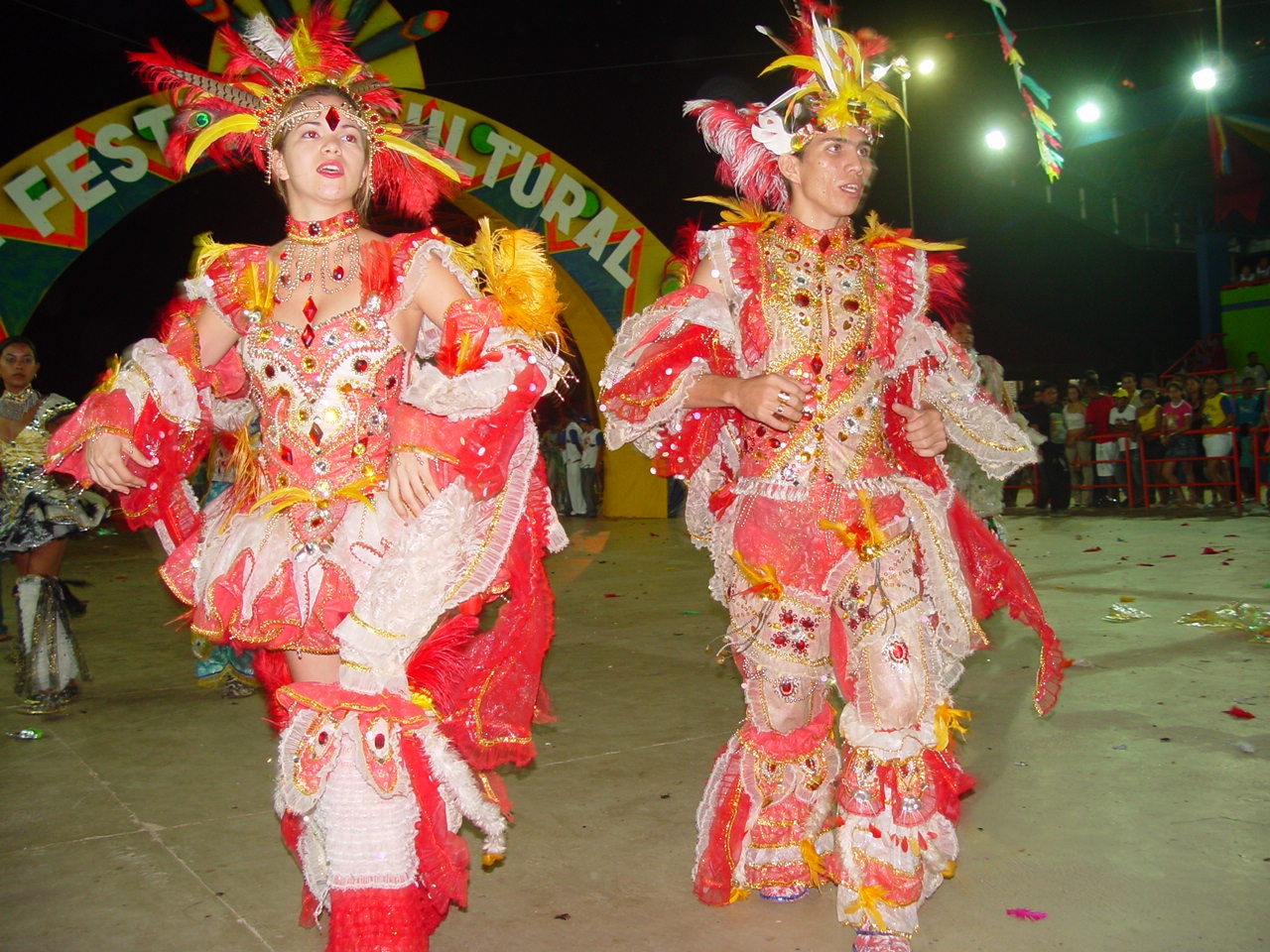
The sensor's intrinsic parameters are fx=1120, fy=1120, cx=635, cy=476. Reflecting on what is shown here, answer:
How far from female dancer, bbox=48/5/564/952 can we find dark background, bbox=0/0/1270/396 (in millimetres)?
11739

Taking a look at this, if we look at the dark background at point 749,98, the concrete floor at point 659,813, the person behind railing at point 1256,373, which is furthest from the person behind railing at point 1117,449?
the concrete floor at point 659,813

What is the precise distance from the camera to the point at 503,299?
8.51 ft

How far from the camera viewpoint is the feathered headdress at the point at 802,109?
3.21 meters

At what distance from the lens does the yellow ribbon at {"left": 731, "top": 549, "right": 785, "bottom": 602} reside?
2959mm

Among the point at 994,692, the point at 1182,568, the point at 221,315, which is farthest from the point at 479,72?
the point at 221,315

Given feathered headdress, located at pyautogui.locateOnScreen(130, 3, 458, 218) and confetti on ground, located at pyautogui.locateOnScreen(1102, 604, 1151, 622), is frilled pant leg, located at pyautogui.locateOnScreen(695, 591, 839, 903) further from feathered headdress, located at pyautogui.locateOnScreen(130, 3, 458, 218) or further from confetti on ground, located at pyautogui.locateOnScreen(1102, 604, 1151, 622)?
confetti on ground, located at pyautogui.locateOnScreen(1102, 604, 1151, 622)

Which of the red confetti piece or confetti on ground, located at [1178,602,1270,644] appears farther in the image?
confetti on ground, located at [1178,602,1270,644]

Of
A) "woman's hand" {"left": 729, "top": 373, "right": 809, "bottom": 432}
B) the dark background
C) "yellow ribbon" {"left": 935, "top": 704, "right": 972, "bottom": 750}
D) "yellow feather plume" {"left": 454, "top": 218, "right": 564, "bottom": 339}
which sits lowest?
"yellow ribbon" {"left": 935, "top": 704, "right": 972, "bottom": 750}

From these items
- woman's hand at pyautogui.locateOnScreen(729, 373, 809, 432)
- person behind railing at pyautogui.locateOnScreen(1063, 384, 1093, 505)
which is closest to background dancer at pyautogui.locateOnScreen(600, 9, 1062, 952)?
woman's hand at pyautogui.locateOnScreen(729, 373, 809, 432)

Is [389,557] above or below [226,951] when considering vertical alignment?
above

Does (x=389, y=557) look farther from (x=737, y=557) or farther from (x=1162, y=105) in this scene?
(x=1162, y=105)

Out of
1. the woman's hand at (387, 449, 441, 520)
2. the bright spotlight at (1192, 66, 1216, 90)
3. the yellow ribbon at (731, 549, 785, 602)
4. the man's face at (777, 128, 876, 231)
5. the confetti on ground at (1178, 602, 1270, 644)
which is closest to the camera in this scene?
the woman's hand at (387, 449, 441, 520)

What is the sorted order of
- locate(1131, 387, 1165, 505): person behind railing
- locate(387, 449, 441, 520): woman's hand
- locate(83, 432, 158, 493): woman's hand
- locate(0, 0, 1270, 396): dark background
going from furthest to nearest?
1. locate(1131, 387, 1165, 505): person behind railing
2. locate(0, 0, 1270, 396): dark background
3. locate(83, 432, 158, 493): woman's hand
4. locate(387, 449, 441, 520): woman's hand

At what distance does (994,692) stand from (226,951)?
3601 mm
